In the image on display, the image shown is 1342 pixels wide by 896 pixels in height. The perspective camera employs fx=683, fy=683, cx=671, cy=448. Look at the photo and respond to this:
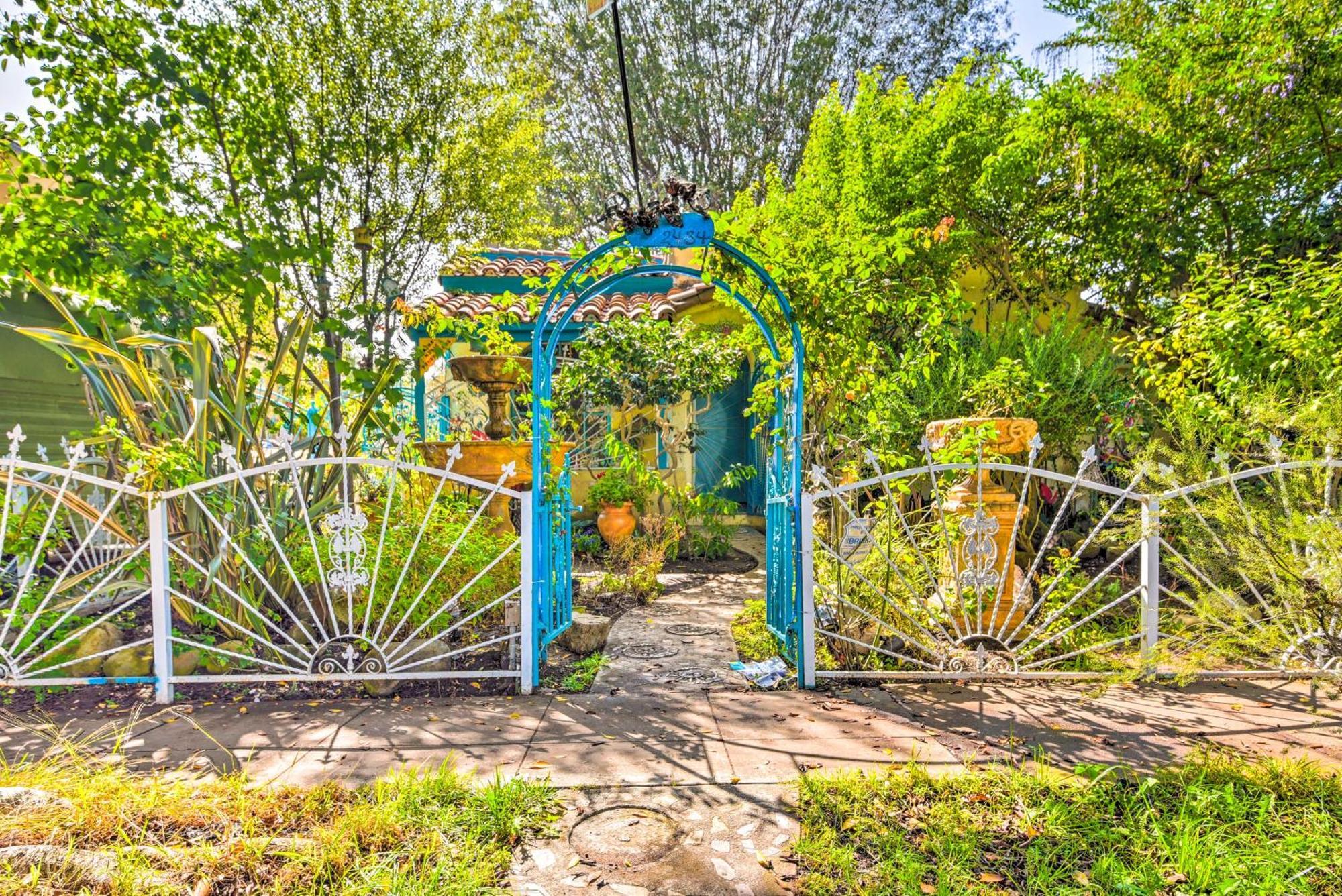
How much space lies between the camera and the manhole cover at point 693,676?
144 inches

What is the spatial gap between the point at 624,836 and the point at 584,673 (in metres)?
1.64

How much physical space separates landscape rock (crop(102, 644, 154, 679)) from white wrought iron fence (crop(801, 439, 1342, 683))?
11.2 feet

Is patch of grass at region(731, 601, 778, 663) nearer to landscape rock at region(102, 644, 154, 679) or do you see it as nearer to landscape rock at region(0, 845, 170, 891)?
landscape rock at region(0, 845, 170, 891)

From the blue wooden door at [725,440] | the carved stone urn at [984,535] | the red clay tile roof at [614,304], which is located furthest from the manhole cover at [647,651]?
the blue wooden door at [725,440]

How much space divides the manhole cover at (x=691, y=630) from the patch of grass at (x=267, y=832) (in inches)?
87.6

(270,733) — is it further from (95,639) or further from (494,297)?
(494,297)

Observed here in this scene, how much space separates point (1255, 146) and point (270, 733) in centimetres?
800

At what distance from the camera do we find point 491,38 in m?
6.81

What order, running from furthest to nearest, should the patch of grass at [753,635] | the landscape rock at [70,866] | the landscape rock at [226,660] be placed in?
1. the patch of grass at [753,635]
2. the landscape rock at [226,660]
3. the landscape rock at [70,866]

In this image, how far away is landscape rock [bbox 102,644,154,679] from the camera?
138 inches

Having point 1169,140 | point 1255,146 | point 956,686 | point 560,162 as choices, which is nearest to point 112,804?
point 956,686

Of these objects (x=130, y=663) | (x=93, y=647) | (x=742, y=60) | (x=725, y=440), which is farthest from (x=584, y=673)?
(x=742, y=60)

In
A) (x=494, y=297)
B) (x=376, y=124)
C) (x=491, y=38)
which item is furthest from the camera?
(x=491, y=38)

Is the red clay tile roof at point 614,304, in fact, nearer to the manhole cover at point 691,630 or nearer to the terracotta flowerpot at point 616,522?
the terracotta flowerpot at point 616,522
